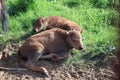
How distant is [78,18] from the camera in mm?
5273

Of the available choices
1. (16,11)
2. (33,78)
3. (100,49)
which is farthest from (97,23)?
(33,78)

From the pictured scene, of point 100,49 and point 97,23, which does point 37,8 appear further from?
point 100,49

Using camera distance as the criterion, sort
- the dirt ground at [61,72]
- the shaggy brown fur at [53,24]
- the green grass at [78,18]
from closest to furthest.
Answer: the dirt ground at [61,72]
the green grass at [78,18]
the shaggy brown fur at [53,24]

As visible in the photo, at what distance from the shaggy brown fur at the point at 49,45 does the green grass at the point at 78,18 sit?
0.18 m

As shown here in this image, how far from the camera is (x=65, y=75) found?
3920mm

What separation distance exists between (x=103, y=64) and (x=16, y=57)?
1.12m

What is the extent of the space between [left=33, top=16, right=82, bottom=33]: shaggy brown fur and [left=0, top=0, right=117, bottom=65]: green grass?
177 mm

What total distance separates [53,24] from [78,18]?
1.97ft

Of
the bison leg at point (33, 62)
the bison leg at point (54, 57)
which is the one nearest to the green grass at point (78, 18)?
the bison leg at point (54, 57)

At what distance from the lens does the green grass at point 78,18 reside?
4.31 metres

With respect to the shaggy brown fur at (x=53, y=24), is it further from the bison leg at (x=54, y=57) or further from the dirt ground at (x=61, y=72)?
the dirt ground at (x=61, y=72)

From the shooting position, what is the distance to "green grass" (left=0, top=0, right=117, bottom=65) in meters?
4.31

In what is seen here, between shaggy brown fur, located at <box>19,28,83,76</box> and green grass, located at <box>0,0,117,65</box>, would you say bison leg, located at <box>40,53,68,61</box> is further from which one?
green grass, located at <box>0,0,117,65</box>

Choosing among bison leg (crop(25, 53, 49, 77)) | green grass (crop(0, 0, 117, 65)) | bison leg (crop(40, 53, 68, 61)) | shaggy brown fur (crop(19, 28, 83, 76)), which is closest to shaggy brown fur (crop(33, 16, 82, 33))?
green grass (crop(0, 0, 117, 65))
